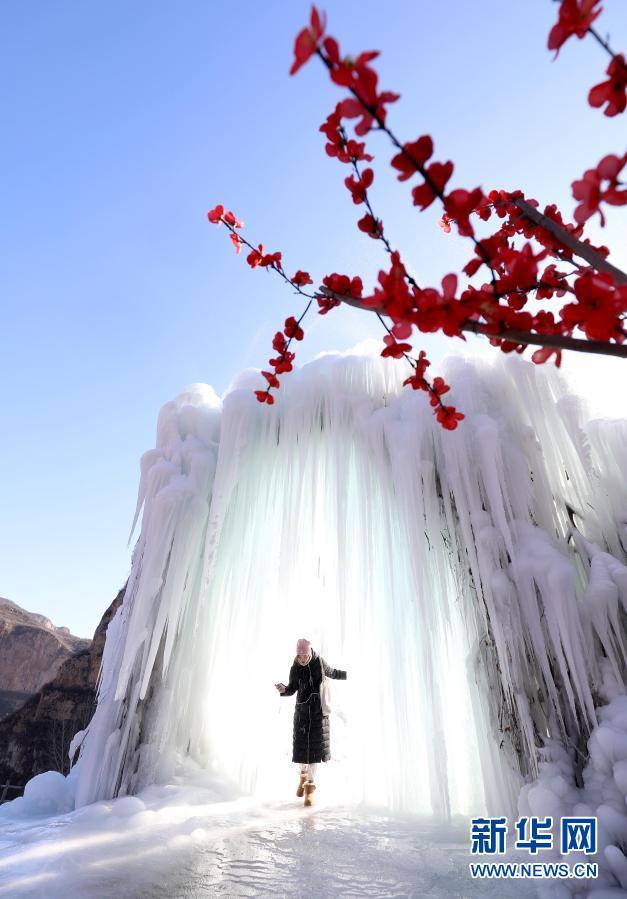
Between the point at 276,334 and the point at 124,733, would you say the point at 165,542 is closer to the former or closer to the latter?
the point at 124,733

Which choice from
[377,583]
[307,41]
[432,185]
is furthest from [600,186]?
[377,583]

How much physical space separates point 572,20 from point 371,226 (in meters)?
0.55

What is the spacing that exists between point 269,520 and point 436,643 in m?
1.85

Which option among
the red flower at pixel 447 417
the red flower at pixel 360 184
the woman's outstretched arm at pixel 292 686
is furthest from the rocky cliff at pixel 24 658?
the red flower at pixel 360 184

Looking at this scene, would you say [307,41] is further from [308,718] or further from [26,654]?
[26,654]

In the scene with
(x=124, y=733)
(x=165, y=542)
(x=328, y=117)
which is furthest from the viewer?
(x=165, y=542)

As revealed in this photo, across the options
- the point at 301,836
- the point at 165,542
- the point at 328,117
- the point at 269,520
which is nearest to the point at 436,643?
the point at 301,836

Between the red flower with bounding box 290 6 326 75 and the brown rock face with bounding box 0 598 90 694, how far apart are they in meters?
22.9

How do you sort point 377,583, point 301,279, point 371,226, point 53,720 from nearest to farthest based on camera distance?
point 371,226, point 301,279, point 377,583, point 53,720

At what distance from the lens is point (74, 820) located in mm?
2918

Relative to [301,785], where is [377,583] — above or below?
above

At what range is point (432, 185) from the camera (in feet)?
3.30

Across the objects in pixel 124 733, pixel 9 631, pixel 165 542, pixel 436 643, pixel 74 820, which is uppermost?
pixel 9 631

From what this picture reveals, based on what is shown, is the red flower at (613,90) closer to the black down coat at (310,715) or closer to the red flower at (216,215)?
the red flower at (216,215)
